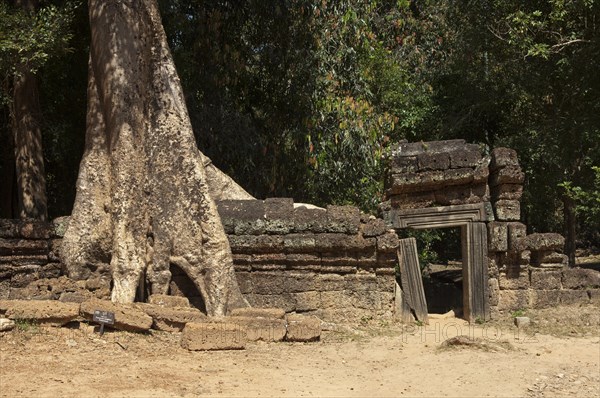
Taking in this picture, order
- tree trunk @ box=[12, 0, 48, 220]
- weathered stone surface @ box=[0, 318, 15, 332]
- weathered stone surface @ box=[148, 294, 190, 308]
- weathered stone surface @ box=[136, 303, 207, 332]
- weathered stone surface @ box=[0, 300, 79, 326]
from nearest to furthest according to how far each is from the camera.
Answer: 1. weathered stone surface @ box=[0, 318, 15, 332]
2. weathered stone surface @ box=[0, 300, 79, 326]
3. weathered stone surface @ box=[136, 303, 207, 332]
4. weathered stone surface @ box=[148, 294, 190, 308]
5. tree trunk @ box=[12, 0, 48, 220]

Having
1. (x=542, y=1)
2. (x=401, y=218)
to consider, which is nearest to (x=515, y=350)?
(x=401, y=218)

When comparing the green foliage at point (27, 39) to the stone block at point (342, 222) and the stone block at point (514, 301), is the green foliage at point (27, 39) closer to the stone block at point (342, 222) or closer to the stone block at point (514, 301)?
the stone block at point (342, 222)

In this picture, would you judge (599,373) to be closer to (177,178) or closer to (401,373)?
(401,373)

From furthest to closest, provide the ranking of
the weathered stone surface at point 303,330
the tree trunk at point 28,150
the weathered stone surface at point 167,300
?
the tree trunk at point 28,150 < the weathered stone surface at point 167,300 < the weathered stone surface at point 303,330

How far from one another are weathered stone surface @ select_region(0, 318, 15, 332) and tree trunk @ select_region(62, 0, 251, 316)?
1.66m

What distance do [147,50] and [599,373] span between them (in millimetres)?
6421

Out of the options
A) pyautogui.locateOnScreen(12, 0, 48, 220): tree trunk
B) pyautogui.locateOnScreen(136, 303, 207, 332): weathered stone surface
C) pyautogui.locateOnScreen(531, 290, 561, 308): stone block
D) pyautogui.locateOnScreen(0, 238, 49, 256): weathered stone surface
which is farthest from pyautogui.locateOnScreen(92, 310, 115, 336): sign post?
pyautogui.locateOnScreen(531, 290, 561, 308): stone block

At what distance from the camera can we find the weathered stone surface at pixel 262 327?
8.95 m

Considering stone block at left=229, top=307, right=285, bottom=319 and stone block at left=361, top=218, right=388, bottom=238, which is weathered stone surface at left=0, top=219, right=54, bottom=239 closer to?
stone block at left=229, top=307, right=285, bottom=319

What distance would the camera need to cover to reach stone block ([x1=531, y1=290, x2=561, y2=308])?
11.3 m

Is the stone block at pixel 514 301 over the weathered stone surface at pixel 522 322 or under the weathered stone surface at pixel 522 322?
over

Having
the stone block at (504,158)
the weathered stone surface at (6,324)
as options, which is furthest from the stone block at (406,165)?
the weathered stone surface at (6,324)

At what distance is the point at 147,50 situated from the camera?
33.7 feet

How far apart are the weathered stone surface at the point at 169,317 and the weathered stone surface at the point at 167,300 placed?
34cm
